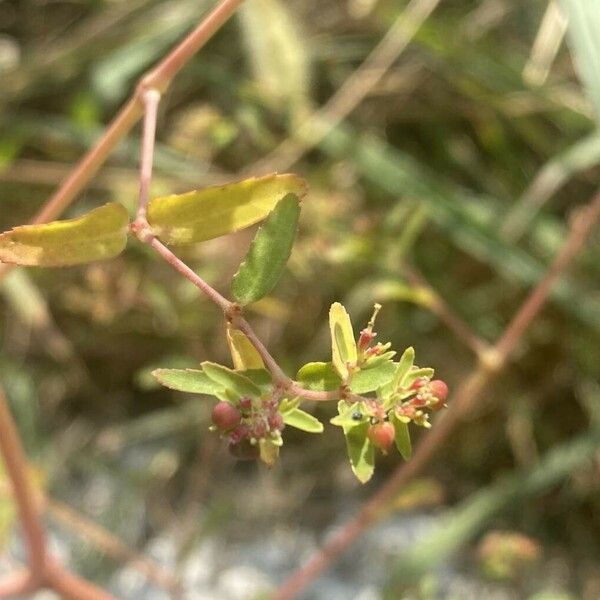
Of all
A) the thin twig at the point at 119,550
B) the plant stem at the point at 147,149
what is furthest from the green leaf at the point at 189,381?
the thin twig at the point at 119,550

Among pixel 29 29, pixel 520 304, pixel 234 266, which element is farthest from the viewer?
pixel 29 29

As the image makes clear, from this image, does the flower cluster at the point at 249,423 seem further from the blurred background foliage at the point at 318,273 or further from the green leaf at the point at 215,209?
the blurred background foliage at the point at 318,273

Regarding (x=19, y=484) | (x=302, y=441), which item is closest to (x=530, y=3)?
(x=302, y=441)

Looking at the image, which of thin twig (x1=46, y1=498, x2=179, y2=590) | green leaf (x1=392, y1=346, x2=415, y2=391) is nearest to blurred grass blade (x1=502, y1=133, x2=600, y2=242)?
thin twig (x1=46, y1=498, x2=179, y2=590)

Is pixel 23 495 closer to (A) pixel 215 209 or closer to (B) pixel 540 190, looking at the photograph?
(A) pixel 215 209

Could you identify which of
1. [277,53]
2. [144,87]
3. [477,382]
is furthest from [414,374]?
[277,53]

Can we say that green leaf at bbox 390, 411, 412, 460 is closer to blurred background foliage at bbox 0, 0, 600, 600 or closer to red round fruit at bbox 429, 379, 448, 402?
red round fruit at bbox 429, 379, 448, 402

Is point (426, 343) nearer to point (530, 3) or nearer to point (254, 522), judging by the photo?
point (254, 522)

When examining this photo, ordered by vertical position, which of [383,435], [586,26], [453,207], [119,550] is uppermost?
[453,207]
